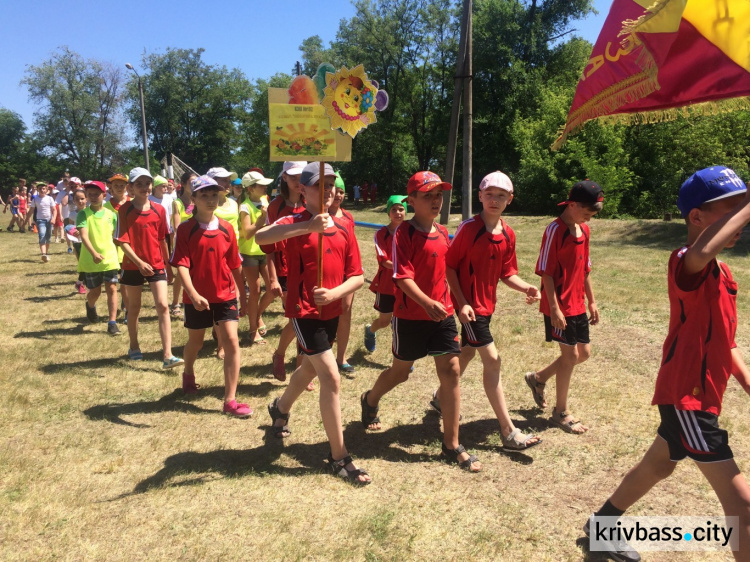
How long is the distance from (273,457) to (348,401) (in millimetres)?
1224

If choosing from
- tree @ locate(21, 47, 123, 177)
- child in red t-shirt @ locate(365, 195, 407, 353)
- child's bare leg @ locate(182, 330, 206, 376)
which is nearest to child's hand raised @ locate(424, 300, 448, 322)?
child in red t-shirt @ locate(365, 195, 407, 353)

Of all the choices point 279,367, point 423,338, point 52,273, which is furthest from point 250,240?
point 52,273

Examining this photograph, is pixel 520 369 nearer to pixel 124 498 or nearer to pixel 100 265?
pixel 124 498

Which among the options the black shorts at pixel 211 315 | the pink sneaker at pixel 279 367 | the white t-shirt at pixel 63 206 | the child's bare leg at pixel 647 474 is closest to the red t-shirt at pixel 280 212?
the black shorts at pixel 211 315

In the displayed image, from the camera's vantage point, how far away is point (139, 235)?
22.1 ft

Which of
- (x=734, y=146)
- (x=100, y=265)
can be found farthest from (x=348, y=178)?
(x=100, y=265)

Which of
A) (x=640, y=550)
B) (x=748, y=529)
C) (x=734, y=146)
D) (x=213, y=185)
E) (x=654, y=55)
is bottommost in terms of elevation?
(x=640, y=550)

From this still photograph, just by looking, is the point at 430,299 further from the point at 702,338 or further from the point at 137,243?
the point at 137,243

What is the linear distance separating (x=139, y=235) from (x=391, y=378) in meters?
3.94

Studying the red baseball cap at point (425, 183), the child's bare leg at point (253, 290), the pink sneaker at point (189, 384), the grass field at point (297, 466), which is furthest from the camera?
the child's bare leg at point (253, 290)

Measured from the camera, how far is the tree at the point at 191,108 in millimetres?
64938

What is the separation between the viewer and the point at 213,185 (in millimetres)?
5059

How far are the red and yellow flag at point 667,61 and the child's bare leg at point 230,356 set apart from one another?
333 cm

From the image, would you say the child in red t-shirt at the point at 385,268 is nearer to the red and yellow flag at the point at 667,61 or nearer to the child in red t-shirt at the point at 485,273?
the child in red t-shirt at the point at 485,273
